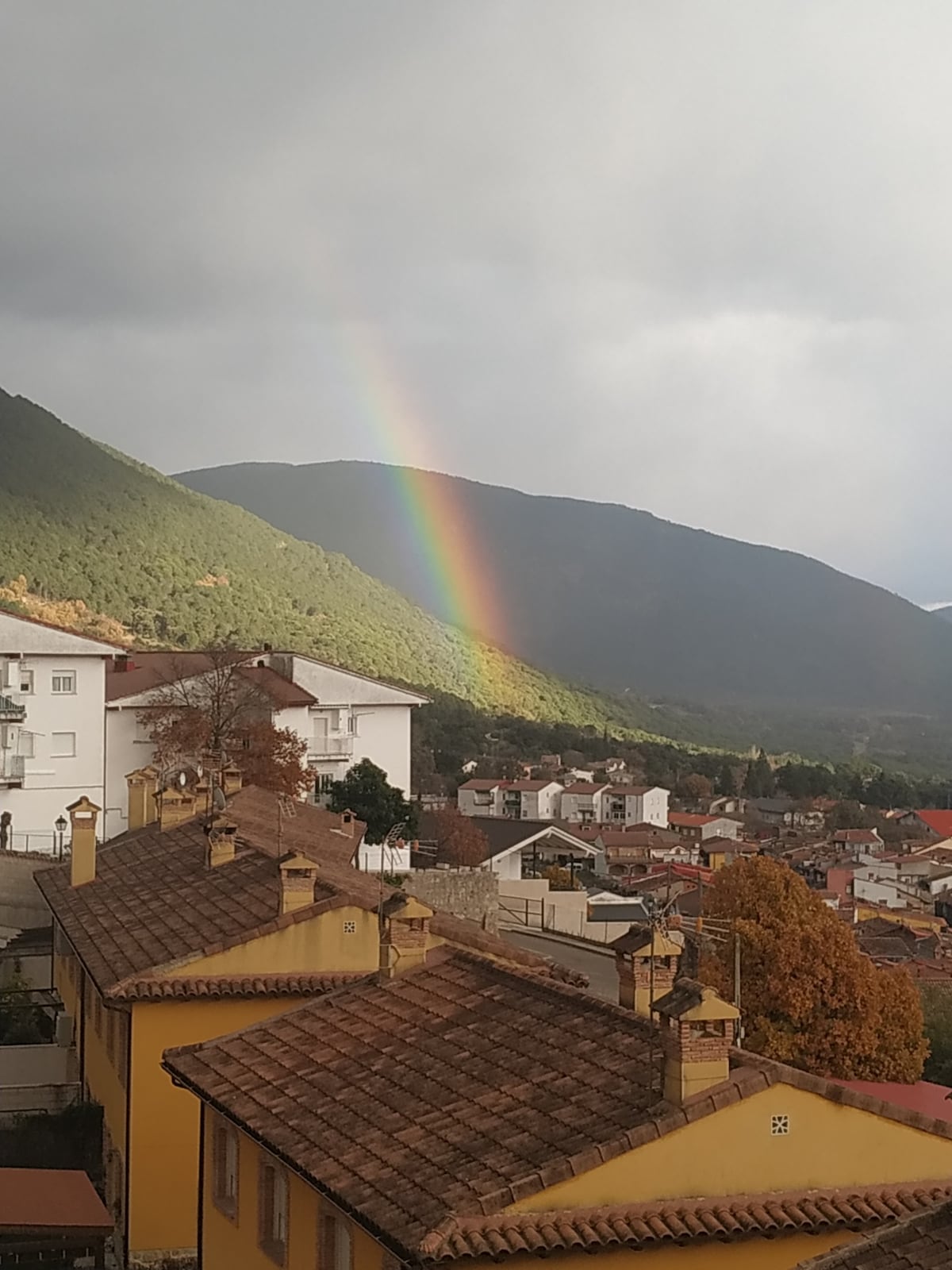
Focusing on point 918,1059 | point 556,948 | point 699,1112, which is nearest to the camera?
point 699,1112

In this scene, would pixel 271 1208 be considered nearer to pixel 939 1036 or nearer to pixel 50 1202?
pixel 50 1202

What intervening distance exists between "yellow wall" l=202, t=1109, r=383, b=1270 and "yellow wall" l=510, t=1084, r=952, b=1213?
1550mm

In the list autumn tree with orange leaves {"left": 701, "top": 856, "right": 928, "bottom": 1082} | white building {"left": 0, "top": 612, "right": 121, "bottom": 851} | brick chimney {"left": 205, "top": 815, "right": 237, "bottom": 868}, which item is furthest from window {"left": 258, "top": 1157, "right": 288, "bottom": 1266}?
white building {"left": 0, "top": 612, "right": 121, "bottom": 851}

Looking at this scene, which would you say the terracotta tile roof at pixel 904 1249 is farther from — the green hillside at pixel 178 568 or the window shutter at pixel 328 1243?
the green hillside at pixel 178 568

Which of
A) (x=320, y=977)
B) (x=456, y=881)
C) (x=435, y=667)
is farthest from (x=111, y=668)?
(x=435, y=667)

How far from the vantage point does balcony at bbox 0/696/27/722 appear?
47.2 metres

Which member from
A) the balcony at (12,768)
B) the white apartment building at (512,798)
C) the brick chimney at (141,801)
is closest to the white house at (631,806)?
the white apartment building at (512,798)

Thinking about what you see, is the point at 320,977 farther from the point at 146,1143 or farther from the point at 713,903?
the point at 713,903

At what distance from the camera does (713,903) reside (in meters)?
37.7

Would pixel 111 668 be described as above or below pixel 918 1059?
above

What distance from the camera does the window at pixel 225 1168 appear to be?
13.2 meters

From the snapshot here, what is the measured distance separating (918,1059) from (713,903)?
6.15m

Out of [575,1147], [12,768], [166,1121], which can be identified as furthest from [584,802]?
[575,1147]

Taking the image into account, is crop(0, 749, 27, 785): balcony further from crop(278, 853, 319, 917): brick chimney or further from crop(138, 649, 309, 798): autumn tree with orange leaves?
crop(278, 853, 319, 917): brick chimney
